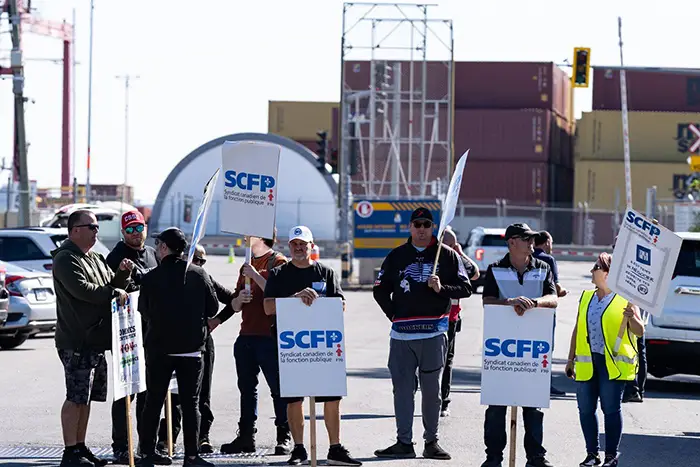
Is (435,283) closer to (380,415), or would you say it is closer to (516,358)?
(516,358)

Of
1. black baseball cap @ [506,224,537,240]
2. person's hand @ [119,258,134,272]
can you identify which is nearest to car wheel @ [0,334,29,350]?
person's hand @ [119,258,134,272]

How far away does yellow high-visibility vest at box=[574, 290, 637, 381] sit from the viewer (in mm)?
10000

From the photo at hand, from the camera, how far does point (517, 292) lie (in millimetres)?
9914

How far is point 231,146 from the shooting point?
1020cm

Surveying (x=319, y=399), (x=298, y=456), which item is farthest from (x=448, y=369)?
(x=298, y=456)

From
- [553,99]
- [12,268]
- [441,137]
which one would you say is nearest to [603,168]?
[553,99]

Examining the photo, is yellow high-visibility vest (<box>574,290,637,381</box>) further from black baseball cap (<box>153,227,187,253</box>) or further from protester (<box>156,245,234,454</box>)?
black baseball cap (<box>153,227,187,253</box>)

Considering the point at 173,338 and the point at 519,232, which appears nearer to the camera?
the point at 173,338

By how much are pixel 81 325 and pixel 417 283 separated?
2.61m

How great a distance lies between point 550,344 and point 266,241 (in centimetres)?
258

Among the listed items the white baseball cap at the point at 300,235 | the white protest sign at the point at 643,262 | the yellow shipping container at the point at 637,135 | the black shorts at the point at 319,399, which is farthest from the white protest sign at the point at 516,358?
the yellow shipping container at the point at 637,135

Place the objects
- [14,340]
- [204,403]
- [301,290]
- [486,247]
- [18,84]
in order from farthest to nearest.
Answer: [486,247]
[18,84]
[14,340]
[204,403]
[301,290]

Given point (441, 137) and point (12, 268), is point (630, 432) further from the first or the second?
point (441, 137)

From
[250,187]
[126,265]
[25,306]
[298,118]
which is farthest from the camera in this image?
[298,118]
